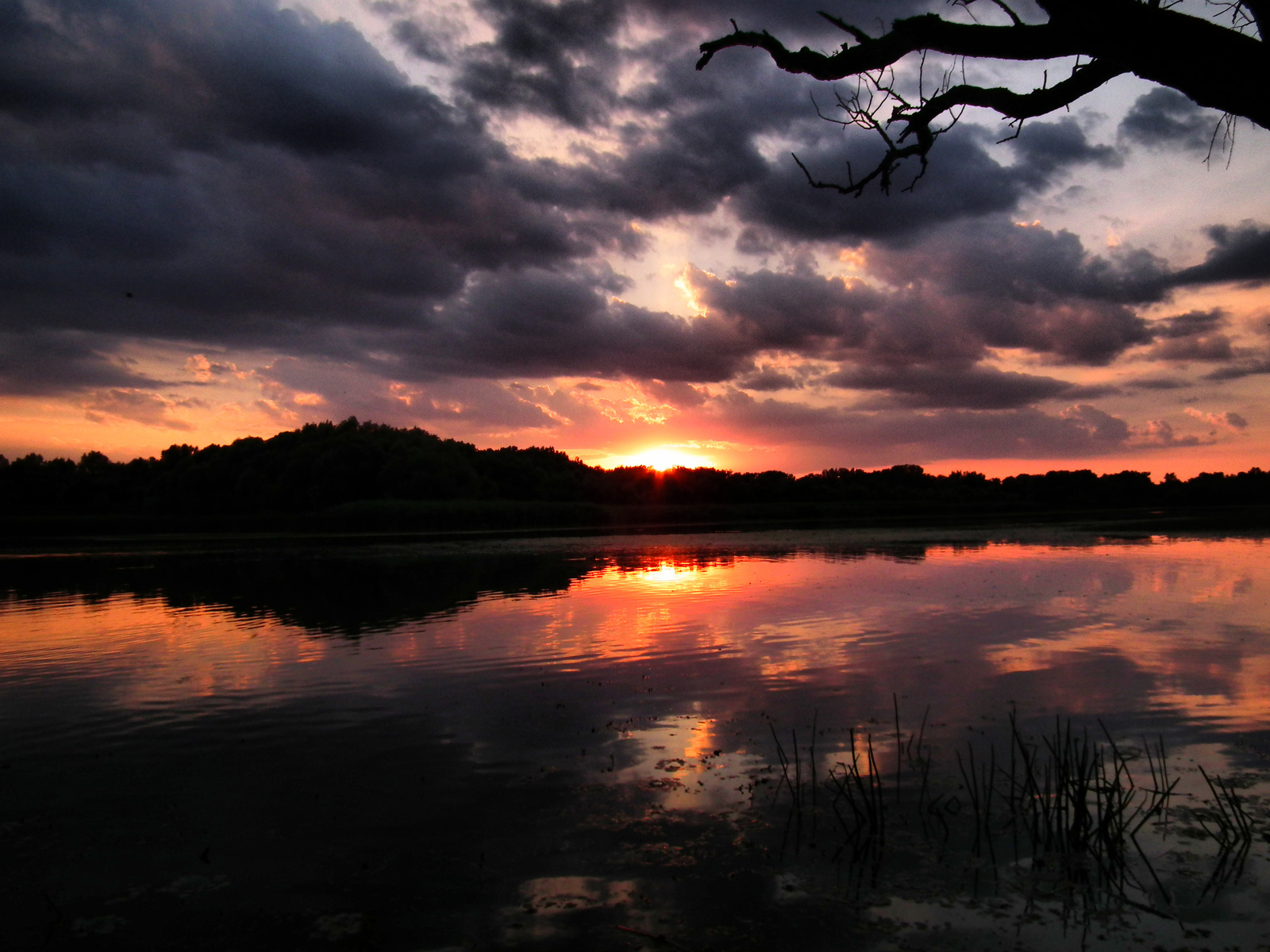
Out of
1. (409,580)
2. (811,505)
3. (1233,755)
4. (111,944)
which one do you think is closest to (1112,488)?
(811,505)

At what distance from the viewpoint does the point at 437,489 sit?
9525 centimetres

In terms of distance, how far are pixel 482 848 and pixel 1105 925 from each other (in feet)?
13.0

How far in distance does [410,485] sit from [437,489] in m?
3.17

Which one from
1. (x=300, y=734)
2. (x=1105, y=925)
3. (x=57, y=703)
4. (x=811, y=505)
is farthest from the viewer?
(x=811, y=505)

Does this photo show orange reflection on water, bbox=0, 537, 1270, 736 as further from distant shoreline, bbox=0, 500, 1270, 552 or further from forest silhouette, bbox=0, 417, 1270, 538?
forest silhouette, bbox=0, 417, 1270, 538

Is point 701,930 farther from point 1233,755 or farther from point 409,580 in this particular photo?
point 409,580

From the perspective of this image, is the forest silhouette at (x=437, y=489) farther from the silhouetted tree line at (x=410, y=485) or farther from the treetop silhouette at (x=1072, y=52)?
the treetop silhouette at (x=1072, y=52)

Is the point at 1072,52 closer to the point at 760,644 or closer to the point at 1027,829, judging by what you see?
the point at 1027,829

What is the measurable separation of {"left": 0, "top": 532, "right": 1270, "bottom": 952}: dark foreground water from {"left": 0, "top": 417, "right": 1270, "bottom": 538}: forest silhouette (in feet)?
202

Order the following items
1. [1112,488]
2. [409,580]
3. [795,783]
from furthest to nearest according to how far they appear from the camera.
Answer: [1112,488], [409,580], [795,783]

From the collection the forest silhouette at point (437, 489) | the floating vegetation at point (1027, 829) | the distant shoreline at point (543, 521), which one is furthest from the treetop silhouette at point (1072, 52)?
the forest silhouette at point (437, 489)

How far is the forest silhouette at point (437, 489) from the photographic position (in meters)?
86.8

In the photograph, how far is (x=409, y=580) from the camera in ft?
82.8

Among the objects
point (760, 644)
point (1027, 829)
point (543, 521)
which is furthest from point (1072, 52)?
point (543, 521)
